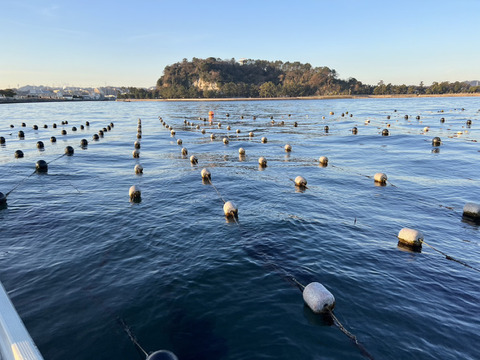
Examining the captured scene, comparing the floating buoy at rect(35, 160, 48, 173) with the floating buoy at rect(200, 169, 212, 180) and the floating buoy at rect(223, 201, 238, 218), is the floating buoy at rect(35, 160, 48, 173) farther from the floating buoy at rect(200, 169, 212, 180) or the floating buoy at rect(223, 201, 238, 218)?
the floating buoy at rect(223, 201, 238, 218)

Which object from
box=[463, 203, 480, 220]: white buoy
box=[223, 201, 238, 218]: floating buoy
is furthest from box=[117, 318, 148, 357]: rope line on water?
box=[463, 203, 480, 220]: white buoy

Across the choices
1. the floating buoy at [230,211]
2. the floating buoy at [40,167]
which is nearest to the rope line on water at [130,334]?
the floating buoy at [230,211]

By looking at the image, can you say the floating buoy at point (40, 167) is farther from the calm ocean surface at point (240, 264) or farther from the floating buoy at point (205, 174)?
the floating buoy at point (205, 174)

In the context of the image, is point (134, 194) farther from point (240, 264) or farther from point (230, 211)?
point (240, 264)

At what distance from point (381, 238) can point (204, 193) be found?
11160 millimetres

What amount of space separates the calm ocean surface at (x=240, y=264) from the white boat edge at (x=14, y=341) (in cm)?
145

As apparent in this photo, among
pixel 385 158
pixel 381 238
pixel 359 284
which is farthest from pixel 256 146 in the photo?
Result: pixel 359 284

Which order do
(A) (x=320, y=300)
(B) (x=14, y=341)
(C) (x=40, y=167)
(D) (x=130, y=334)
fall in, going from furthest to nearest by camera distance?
(C) (x=40, y=167)
(A) (x=320, y=300)
(D) (x=130, y=334)
(B) (x=14, y=341)

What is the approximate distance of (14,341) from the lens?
19.4 ft

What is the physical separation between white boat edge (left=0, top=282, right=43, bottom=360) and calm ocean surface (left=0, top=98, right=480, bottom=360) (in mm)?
1446

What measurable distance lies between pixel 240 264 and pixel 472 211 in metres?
12.8

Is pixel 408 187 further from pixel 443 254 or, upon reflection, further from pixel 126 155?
pixel 126 155

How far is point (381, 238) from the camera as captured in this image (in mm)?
13086

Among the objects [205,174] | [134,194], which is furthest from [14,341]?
[205,174]
